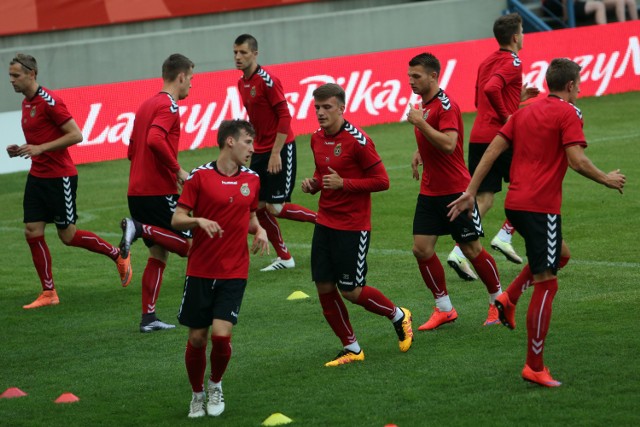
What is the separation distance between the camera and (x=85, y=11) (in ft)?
84.6

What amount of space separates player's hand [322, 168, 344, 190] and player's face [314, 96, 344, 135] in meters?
0.38

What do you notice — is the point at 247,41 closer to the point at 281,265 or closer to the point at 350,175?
the point at 281,265

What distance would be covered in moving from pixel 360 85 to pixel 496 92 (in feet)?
38.0

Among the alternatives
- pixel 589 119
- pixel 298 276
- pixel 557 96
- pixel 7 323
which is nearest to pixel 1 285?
pixel 7 323

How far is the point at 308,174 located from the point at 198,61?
8.14 m

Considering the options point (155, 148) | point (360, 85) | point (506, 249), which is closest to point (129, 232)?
point (155, 148)

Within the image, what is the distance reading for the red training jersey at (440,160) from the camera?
865cm

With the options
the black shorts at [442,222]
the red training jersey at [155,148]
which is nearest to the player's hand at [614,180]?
the black shorts at [442,222]

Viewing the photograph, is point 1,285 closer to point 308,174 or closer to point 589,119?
point 308,174

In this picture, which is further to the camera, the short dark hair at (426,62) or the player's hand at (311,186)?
the short dark hair at (426,62)

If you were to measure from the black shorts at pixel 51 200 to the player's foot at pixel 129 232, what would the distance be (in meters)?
1.45

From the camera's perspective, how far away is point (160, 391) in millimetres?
7707

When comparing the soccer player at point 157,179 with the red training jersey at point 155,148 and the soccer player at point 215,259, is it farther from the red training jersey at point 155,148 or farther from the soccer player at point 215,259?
the soccer player at point 215,259

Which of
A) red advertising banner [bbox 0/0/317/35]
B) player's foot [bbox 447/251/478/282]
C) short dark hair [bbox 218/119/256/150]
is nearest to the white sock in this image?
player's foot [bbox 447/251/478/282]
